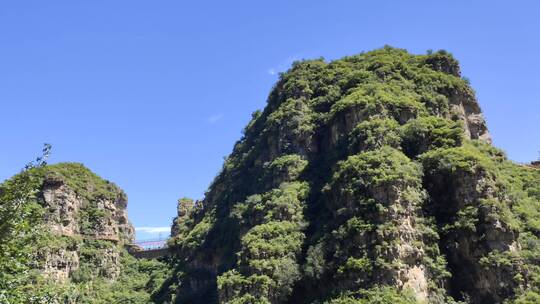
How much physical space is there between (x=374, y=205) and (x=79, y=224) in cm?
4930

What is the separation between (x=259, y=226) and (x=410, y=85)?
24.6 metres

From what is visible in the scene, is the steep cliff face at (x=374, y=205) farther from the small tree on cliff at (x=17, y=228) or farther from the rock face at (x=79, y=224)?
the small tree on cliff at (x=17, y=228)

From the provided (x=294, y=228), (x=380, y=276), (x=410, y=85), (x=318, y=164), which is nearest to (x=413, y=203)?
(x=380, y=276)

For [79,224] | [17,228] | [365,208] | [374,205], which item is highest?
[79,224]

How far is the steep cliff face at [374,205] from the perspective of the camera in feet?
130

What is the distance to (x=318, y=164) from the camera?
189ft

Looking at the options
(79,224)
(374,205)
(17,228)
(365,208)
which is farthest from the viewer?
(79,224)

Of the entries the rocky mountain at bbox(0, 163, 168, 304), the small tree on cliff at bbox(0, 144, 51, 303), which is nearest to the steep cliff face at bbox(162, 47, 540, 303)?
the rocky mountain at bbox(0, 163, 168, 304)

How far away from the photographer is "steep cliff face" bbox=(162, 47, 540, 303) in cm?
3953

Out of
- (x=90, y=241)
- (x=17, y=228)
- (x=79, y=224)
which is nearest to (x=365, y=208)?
(x=17, y=228)

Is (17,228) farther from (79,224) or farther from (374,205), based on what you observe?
(79,224)

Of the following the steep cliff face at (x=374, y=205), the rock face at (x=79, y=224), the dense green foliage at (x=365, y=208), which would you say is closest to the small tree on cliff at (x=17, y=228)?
the dense green foliage at (x=365, y=208)

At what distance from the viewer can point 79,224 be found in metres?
74.4

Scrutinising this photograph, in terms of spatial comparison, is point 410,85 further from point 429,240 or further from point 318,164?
point 429,240
